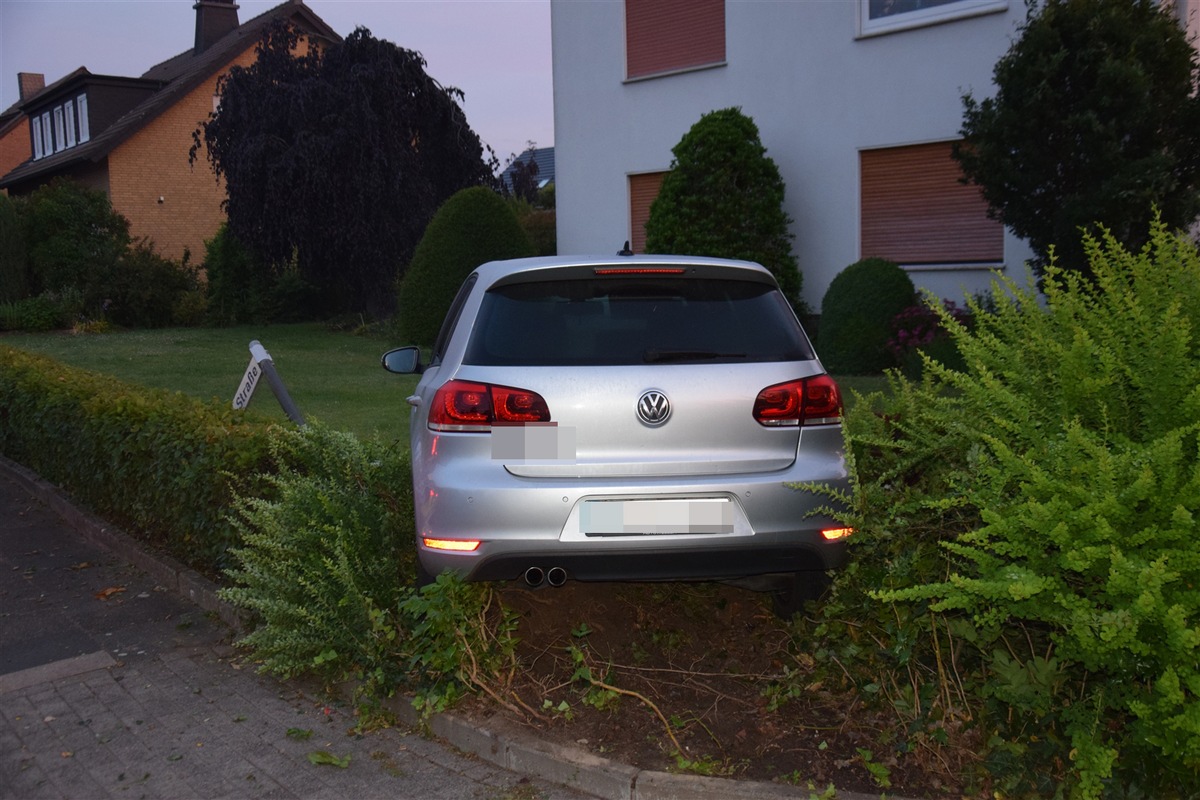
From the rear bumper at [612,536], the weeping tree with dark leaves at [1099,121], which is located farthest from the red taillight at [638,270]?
the weeping tree with dark leaves at [1099,121]

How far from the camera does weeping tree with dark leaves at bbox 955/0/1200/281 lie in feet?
35.3

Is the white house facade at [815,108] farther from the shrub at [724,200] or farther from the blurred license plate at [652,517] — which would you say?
the blurred license plate at [652,517]

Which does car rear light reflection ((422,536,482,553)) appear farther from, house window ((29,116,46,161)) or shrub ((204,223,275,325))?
house window ((29,116,46,161))

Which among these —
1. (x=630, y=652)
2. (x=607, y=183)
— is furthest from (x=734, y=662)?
(x=607, y=183)

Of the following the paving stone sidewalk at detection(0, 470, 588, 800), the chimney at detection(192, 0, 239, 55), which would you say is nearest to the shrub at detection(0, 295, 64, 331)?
the chimney at detection(192, 0, 239, 55)

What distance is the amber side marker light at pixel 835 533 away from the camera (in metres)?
4.36

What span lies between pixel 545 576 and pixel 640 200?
1438cm

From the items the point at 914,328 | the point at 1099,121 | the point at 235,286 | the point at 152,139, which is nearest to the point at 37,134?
the point at 152,139

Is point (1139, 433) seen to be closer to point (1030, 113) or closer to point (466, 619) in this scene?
point (466, 619)

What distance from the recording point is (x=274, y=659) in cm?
486

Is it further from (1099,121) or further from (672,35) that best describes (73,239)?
(1099,121)

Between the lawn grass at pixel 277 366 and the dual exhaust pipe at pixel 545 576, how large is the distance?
404 cm

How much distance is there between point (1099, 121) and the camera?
1085 cm

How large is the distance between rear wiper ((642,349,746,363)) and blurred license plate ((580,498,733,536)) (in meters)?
0.57
